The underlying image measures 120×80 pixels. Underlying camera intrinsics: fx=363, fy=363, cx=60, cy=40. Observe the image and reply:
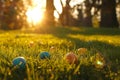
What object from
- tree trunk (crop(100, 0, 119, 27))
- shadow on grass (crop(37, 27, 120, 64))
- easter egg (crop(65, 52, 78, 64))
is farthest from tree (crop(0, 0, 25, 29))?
easter egg (crop(65, 52, 78, 64))

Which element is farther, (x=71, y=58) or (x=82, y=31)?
(x=82, y=31)

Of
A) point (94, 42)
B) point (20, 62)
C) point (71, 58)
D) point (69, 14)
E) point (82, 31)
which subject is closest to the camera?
point (20, 62)

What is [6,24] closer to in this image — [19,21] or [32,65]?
[19,21]

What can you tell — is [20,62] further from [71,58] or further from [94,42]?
[94,42]

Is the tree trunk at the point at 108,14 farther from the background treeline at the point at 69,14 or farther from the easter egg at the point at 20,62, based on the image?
the easter egg at the point at 20,62

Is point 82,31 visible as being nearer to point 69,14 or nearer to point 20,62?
point 20,62

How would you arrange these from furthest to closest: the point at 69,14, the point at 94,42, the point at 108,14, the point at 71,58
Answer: the point at 69,14, the point at 108,14, the point at 94,42, the point at 71,58

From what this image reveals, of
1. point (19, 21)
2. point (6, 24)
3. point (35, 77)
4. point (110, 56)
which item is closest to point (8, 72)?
point (35, 77)

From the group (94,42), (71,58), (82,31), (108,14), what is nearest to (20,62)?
(71,58)

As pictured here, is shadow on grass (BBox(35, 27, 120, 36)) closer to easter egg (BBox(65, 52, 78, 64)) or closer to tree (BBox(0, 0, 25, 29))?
easter egg (BBox(65, 52, 78, 64))

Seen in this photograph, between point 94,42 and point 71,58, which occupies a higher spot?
point 71,58

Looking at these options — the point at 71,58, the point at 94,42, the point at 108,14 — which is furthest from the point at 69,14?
the point at 71,58
